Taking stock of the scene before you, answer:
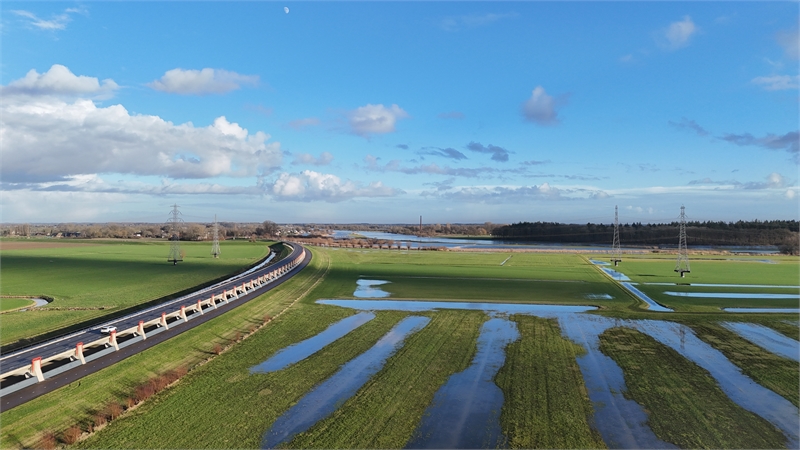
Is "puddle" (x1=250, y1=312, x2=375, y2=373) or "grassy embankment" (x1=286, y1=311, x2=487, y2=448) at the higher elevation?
"grassy embankment" (x1=286, y1=311, x2=487, y2=448)

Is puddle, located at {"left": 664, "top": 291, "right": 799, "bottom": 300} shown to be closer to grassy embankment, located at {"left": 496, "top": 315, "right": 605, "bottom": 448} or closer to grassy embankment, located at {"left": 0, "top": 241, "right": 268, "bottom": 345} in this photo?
grassy embankment, located at {"left": 496, "top": 315, "right": 605, "bottom": 448}

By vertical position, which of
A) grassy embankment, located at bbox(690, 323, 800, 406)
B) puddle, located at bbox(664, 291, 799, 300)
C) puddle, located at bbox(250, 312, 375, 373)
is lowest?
puddle, located at bbox(250, 312, 375, 373)

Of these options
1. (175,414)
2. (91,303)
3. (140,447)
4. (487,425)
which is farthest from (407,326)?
(91,303)

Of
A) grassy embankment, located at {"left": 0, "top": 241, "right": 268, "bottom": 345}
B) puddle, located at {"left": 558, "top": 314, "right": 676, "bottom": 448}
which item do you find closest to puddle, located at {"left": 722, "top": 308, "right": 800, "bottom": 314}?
puddle, located at {"left": 558, "top": 314, "right": 676, "bottom": 448}

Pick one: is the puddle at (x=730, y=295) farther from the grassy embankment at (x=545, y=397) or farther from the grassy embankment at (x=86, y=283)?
the grassy embankment at (x=86, y=283)

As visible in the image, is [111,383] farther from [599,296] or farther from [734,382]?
[599,296]

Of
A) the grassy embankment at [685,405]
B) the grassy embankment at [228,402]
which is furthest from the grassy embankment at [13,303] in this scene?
the grassy embankment at [685,405]
